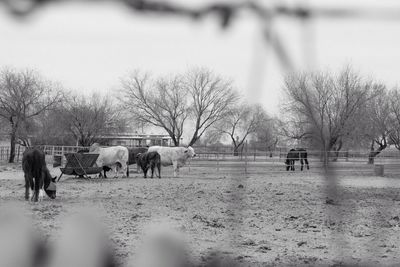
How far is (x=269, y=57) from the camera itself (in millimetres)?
638

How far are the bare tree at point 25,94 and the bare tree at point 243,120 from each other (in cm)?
35

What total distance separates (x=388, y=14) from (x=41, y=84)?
641 mm

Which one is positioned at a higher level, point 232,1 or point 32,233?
point 232,1

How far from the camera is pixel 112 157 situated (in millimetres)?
18922

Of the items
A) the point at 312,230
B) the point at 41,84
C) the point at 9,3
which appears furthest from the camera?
the point at 312,230

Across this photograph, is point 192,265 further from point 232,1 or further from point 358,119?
point 358,119

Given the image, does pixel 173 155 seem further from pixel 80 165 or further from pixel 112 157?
pixel 80 165

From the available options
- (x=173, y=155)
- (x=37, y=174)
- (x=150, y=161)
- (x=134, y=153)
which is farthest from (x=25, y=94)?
(x=134, y=153)

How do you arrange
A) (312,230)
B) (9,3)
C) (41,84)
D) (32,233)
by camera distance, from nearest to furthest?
(9,3) < (32,233) < (41,84) < (312,230)

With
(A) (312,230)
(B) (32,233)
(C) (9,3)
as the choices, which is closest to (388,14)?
(C) (9,3)

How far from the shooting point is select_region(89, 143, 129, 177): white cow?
741 inches

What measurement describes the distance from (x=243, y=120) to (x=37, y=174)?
10221mm

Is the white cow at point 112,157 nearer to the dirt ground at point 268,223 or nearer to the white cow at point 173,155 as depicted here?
Answer: the white cow at point 173,155

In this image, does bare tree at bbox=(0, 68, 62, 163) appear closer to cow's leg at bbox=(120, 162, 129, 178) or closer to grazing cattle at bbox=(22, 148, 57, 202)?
grazing cattle at bbox=(22, 148, 57, 202)
